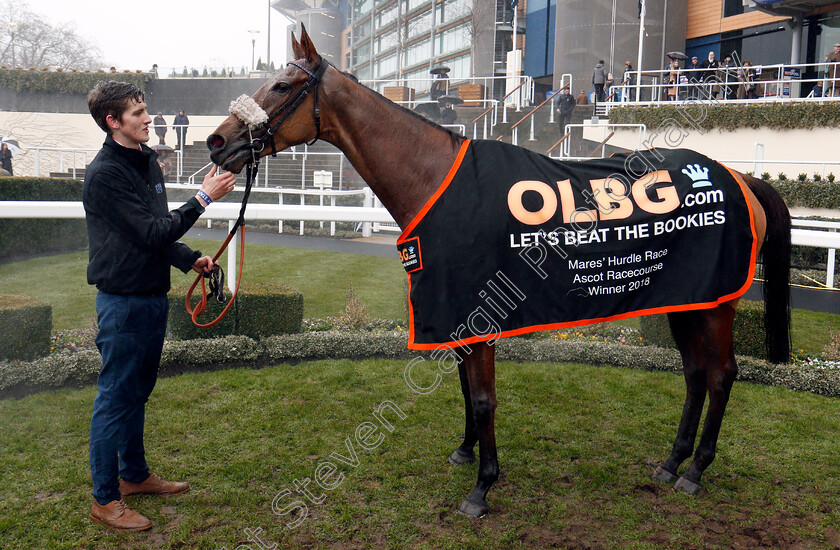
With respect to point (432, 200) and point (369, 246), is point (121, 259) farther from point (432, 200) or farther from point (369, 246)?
point (369, 246)

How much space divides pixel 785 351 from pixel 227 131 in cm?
308

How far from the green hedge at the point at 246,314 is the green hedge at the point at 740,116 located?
11.2 metres

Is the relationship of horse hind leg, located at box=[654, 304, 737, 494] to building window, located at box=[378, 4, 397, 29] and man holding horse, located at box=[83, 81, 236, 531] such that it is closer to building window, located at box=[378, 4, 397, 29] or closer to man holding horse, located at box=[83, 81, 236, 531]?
man holding horse, located at box=[83, 81, 236, 531]

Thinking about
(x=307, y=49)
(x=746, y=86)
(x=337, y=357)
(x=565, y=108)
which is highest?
(x=746, y=86)

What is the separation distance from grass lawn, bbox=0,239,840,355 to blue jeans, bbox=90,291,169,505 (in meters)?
2.64

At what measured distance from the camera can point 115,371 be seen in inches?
99.0

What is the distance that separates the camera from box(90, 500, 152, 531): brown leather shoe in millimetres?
2473

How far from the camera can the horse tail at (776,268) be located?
320cm

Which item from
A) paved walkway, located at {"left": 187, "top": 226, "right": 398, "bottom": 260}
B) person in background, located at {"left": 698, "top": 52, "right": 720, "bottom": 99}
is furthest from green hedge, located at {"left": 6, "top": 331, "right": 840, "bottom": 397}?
person in background, located at {"left": 698, "top": 52, "right": 720, "bottom": 99}

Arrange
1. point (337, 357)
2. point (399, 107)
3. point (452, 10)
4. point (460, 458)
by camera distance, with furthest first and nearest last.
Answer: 1. point (452, 10)
2. point (337, 357)
3. point (460, 458)
4. point (399, 107)

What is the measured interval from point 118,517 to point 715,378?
8.97 ft

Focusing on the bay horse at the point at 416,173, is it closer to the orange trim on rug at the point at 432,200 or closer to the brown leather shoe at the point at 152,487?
the orange trim on rug at the point at 432,200

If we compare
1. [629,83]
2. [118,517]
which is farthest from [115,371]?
[629,83]

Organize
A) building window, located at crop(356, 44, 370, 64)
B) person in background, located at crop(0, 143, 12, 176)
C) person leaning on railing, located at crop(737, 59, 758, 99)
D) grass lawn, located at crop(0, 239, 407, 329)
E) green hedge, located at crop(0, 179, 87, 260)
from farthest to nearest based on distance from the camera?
building window, located at crop(356, 44, 370, 64), person in background, located at crop(0, 143, 12, 176), person leaning on railing, located at crop(737, 59, 758, 99), green hedge, located at crop(0, 179, 87, 260), grass lawn, located at crop(0, 239, 407, 329)
